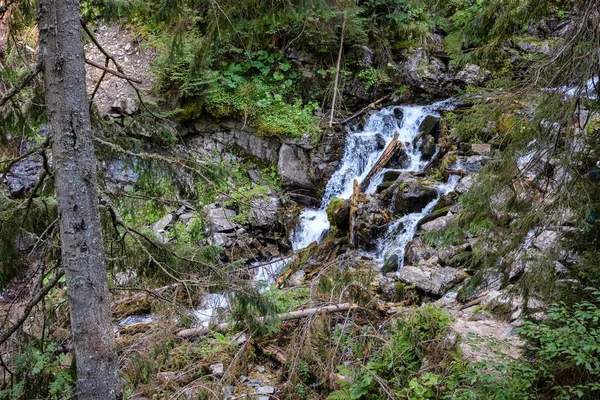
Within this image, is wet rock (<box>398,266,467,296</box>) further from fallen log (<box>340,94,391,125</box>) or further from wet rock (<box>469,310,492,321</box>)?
fallen log (<box>340,94,391,125</box>)

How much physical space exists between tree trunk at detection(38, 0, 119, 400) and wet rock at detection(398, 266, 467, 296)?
507cm

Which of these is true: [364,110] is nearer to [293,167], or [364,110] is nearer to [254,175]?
[293,167]

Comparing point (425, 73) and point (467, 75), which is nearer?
point (467, 75)

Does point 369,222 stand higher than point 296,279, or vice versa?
point 369,222

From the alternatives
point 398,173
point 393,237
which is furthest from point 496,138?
point 393,237

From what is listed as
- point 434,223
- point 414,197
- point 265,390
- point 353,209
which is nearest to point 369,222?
point 353,209

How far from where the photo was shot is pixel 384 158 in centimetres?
1077

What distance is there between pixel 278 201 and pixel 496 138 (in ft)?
17.2

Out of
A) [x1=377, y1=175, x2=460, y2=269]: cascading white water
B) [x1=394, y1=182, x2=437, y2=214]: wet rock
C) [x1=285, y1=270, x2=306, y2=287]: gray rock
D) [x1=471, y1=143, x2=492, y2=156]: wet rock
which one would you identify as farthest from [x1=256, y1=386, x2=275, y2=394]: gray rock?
[x1=471, y1=143, x2=492, y2=156]: wet rock

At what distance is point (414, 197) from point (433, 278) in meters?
2.70

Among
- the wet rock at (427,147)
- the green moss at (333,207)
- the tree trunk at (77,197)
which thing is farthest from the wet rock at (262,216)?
the tree trunk at (77,197)

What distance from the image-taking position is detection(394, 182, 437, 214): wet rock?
9080 millimetres

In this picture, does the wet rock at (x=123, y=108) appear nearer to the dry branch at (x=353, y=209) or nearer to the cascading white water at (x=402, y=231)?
the dry branch at (x=353, y=209)

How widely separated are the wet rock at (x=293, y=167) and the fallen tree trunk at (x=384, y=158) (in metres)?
1.44
